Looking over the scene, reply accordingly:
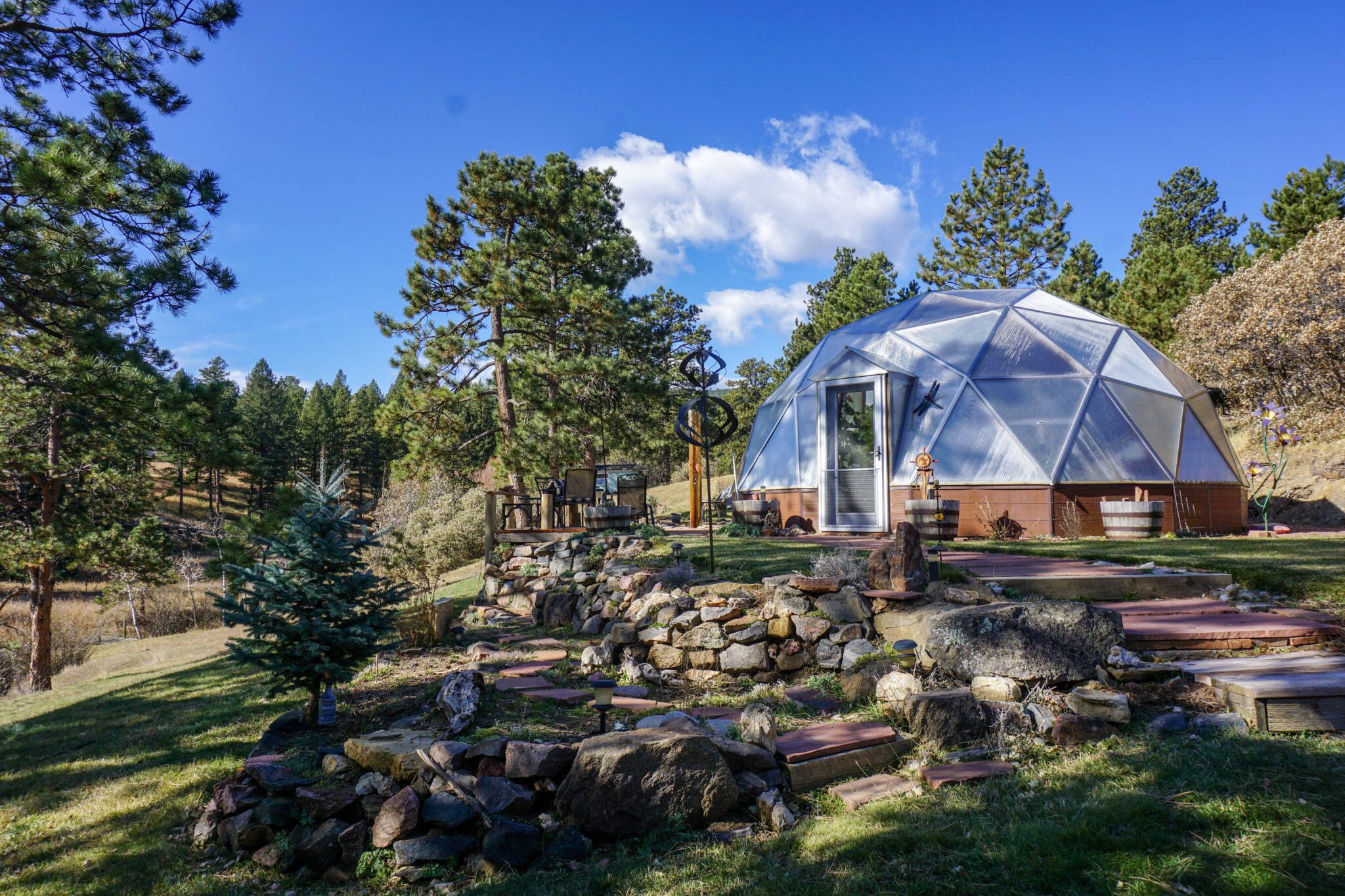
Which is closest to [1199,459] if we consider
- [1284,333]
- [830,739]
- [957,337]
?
[957,337]

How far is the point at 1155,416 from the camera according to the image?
1241 centimetres

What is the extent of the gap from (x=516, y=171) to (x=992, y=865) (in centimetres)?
1752

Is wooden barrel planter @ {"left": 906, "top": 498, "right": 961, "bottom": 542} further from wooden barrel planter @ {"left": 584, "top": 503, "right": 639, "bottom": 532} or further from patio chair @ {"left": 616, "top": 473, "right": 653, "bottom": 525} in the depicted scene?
patio chair @ {"left": 616, "top": 473, "right": 653, "bottom": 525}

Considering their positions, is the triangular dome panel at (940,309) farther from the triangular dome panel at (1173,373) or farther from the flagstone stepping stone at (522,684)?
the flagstone stepping stone at (522,684)

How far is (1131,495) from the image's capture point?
11312 millimetres

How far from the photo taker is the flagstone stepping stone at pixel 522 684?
565 centimetres

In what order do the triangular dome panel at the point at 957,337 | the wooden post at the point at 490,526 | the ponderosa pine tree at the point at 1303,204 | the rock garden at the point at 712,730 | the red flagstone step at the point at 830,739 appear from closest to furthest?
the rock garden at the point at 712,730 → the red flagstone step at the point at 830,739 → the wooden post at the point at 490,526 → the triangular dome panel at the point at 957,337 → the ponderosa pine tree at the point at 1303,204

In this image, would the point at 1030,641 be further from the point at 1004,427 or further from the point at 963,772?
the point at 1004,427

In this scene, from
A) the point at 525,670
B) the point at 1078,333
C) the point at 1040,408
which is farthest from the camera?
the point at 1078,333

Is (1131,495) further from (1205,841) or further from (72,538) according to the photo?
(72,538)

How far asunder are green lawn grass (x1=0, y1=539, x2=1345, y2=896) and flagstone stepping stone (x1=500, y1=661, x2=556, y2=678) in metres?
0.95

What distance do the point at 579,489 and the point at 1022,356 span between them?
8283mm

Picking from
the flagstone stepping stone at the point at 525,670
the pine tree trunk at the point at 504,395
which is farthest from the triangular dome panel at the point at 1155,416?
the pine tree trunk at the point at 504,395

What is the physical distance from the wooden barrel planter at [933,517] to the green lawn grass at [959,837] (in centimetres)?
615
